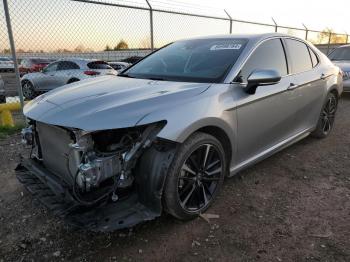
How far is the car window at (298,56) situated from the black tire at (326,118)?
0.88 meters

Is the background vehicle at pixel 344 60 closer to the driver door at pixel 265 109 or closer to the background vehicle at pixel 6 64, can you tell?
the driver door at pixel 265 109

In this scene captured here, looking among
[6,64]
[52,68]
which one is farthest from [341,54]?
[6,64]

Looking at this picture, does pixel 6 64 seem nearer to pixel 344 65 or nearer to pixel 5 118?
pixel 5 118

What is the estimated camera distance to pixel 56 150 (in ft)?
9.41

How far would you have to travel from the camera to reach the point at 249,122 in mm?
3352

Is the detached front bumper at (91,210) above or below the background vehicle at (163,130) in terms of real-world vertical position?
below

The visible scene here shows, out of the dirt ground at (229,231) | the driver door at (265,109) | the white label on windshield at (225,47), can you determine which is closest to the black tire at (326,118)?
the driver door at (265,109)

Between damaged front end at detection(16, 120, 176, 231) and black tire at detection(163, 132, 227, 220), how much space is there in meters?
0.13

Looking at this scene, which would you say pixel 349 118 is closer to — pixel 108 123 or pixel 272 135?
pixel 272 135

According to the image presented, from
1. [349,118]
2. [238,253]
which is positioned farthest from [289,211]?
[349,118]

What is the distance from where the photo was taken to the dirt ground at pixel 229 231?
261cm

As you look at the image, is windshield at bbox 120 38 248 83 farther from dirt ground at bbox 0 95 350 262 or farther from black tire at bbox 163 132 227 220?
dirt ground at bbox 0 95 350 262

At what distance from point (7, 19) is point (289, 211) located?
5001 millimetres

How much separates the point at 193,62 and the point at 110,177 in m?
1.68
